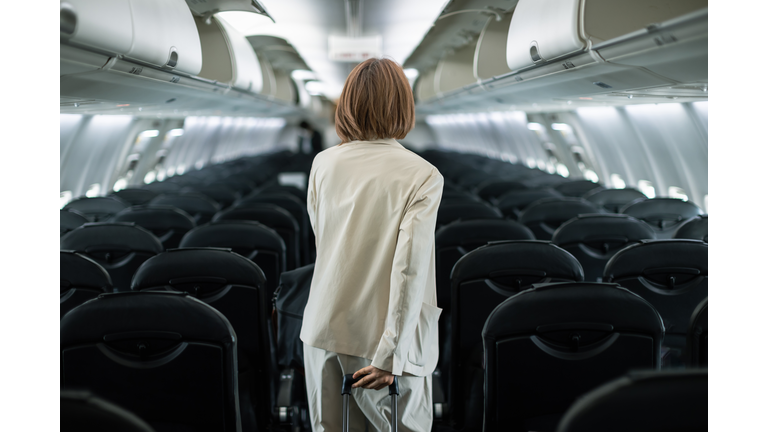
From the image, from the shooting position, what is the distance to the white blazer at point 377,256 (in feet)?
7.07

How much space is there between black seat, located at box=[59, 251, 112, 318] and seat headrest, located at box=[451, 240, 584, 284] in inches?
79.3

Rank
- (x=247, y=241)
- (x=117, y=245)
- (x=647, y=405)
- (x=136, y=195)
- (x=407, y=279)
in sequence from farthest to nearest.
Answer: (x=136, y=195)
(x=247, y=241)
(x=117, y=245)
(x=407, y=279)
(x=647, y=405)

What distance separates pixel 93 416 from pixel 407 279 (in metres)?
1.14

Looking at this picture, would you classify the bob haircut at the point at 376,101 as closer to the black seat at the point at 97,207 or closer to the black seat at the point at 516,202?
the black seat at the point at 516,202

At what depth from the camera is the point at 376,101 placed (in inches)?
89.7

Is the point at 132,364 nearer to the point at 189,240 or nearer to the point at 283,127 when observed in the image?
the point at 189,240

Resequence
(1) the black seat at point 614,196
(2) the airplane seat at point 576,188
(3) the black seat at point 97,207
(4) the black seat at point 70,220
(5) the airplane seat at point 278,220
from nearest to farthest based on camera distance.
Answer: (4) the black seat at point 70,220
(5) the airplane seat at point 278,220
(3) the black seat at point 97,207
(1) the black seat at point 614,196
(2) the airplane seat at point 576,188

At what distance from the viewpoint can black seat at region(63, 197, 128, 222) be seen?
23.0 feet

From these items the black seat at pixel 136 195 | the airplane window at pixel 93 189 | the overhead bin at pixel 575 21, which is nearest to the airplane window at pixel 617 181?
the overhead bin at pixel 575 21

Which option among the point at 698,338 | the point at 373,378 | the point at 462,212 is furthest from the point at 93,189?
the point at 698,338

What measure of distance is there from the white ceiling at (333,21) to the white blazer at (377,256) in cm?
445

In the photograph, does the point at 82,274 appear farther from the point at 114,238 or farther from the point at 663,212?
the point at 663,212

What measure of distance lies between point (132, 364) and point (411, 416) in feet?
3.81
